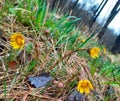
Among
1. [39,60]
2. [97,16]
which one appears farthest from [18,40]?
[97,16]

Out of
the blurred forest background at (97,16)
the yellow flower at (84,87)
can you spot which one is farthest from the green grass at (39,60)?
the blurred forest background at (97,16)

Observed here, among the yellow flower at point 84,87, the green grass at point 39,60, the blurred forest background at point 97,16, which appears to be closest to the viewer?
the yellow flower at point 84,87

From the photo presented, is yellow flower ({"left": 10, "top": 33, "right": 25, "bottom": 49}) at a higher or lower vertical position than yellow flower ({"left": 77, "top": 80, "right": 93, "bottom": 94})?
higher

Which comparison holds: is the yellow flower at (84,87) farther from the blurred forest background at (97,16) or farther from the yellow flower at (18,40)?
the blurred forest background at (97,16)

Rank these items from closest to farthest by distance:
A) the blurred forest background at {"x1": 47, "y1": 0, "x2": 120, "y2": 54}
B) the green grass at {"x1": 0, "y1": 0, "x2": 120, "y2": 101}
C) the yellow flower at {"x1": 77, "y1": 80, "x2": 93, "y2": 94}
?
the yellow flower at {"x1": 77, "y1": 80, "x2": 93, "y2": 94} → the green grass at {"x1": 0, "y1": 0, "x2": 120, "y2": 101} → the blurred forest background at {"x1": 47, "y1": 0, "x2": 120, "y2": 54}

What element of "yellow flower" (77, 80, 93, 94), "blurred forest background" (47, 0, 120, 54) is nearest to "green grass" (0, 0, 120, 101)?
Result: "yellow flower" (77, 80, 93, 94)

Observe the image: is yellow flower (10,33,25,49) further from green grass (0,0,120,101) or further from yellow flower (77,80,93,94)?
yellow flower (77,80,93,94)

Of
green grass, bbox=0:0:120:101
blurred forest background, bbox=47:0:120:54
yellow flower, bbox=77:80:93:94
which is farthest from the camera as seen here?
blurred forest background, bbox=47:0:120:54

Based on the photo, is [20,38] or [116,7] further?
[116,7]

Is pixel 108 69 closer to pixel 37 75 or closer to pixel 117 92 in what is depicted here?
pixel 117 92

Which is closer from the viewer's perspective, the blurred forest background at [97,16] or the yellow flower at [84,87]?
the yellow flower at [84,87]

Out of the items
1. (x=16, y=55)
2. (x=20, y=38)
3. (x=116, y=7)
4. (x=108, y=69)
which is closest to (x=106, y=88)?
(x=108, y=69)
